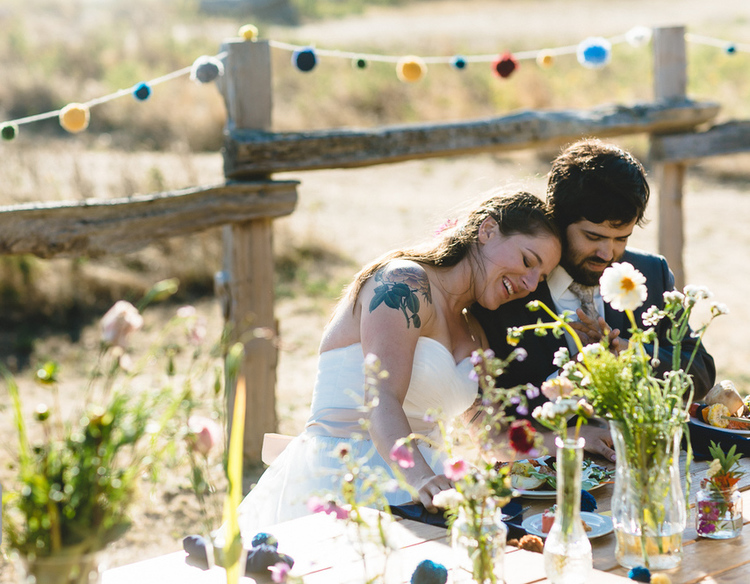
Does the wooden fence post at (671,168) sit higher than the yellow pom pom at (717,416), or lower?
higher

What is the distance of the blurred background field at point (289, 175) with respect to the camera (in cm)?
638

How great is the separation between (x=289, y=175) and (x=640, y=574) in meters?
7.05

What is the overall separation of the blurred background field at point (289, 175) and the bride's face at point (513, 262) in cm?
28

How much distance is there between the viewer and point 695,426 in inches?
86.0

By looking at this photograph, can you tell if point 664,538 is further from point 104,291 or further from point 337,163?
point 104,291

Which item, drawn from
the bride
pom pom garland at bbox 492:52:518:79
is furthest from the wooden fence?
the bride

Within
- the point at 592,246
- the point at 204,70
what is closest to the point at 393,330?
the point at 592,246

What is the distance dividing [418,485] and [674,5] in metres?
31.4

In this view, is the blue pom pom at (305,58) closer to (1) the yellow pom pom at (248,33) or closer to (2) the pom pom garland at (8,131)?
(1) the yellow pom pom at (248,33)

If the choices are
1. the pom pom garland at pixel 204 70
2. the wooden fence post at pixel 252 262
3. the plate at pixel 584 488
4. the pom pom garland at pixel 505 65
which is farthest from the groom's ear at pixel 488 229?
the pom pom garland at pixel 505 65

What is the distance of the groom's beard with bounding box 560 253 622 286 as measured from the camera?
8.46ft

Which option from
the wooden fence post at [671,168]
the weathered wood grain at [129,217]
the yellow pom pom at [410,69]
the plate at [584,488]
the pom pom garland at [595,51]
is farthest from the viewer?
the wooden fence post at [671,168]

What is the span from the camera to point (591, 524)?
1.67 m

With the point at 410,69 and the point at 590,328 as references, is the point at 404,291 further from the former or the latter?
the point at 410,69
